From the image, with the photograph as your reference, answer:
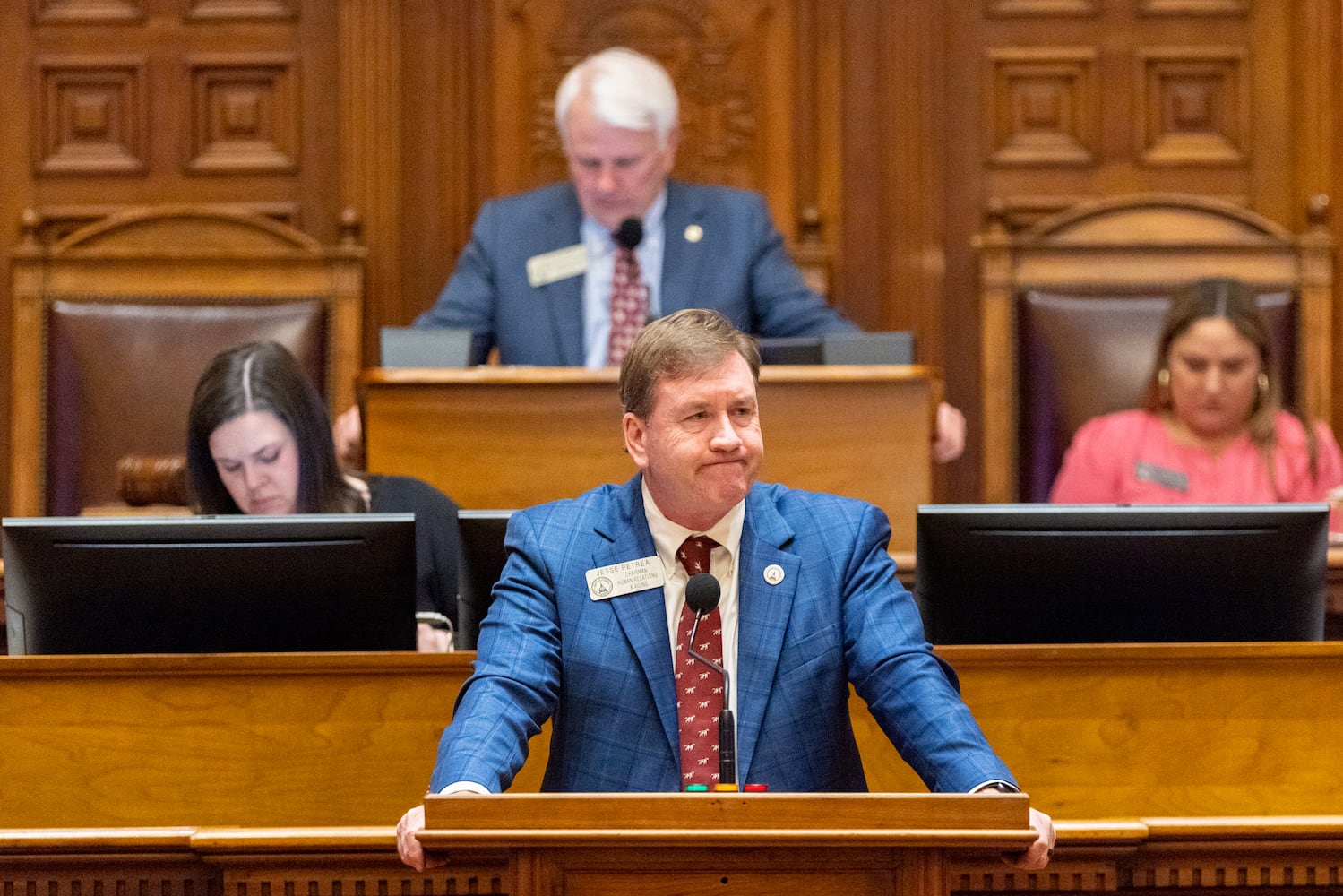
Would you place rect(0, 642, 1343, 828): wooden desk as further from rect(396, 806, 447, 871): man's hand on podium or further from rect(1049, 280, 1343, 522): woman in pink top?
rect(1049, 280, 1343, 522): woman in pink top

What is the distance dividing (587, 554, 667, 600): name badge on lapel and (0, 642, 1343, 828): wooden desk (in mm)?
291

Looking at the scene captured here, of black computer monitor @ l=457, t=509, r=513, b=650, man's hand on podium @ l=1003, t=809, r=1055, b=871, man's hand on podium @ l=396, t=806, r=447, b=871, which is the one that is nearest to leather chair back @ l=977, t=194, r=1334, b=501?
black computer monitor @ l=457, t=509, r=513, b=650

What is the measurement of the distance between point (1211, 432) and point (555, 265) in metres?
1.48

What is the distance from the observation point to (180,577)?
1996mm

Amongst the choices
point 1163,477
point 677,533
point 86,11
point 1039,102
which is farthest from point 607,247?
point 677,533

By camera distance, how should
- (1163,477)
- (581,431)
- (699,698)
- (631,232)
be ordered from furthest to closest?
(631,232) → (1163,477) → (581,431) → (699,698)

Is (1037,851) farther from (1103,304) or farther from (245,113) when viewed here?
(245,113)

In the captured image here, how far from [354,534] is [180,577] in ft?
0.73

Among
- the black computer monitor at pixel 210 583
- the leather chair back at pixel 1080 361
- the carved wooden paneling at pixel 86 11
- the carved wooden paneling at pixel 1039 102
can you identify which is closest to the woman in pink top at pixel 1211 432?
the leather chair back at pixel 1080 361

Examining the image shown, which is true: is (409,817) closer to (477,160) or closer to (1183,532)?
(1183,532)

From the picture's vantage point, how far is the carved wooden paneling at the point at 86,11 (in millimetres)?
4223

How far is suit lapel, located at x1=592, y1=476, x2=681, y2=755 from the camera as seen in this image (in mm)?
1732

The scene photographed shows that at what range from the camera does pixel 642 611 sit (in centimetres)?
177

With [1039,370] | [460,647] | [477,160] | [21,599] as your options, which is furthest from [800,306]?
[21,599]
